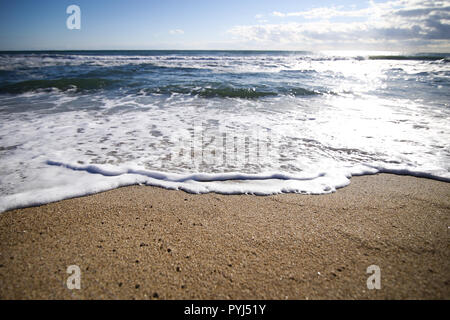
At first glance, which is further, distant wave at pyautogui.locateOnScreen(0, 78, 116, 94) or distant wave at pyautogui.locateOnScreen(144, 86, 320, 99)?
distant wave at pyautogui.locateOnScreen(0, 78, 116, 94)

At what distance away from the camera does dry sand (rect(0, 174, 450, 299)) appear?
59.1 inches

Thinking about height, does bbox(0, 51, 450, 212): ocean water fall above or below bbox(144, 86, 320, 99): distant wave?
below

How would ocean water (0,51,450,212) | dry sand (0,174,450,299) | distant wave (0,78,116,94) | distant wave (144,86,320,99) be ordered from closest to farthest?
dry sand (0,174,450,299), ocean water (0,51,450,212), distant wave (144,86,320,99), distant wave (0,78,116,94)

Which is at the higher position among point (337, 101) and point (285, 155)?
point (337, 101)

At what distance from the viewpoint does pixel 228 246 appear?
1.83 meters

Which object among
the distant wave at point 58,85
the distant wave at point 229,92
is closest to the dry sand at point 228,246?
the distant wave at point 229,92

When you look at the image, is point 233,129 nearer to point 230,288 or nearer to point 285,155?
point 285,155

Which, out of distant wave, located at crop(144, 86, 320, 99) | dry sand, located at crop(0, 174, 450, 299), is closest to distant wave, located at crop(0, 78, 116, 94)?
distant wave, located at crop(144, 86, 320, 99)

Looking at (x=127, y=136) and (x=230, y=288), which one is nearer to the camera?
(x=230, y=288)

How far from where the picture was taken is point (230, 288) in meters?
1.50

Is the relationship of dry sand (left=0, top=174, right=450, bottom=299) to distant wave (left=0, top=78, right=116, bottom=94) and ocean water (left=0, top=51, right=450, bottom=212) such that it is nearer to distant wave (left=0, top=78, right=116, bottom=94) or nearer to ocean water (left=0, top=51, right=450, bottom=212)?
ocean water (left=0, top=51, right=450, bottom=212)

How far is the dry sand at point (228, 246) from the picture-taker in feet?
4.93

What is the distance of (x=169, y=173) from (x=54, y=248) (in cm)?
141

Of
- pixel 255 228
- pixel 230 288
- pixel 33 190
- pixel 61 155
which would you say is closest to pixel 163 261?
pixel 230 288
